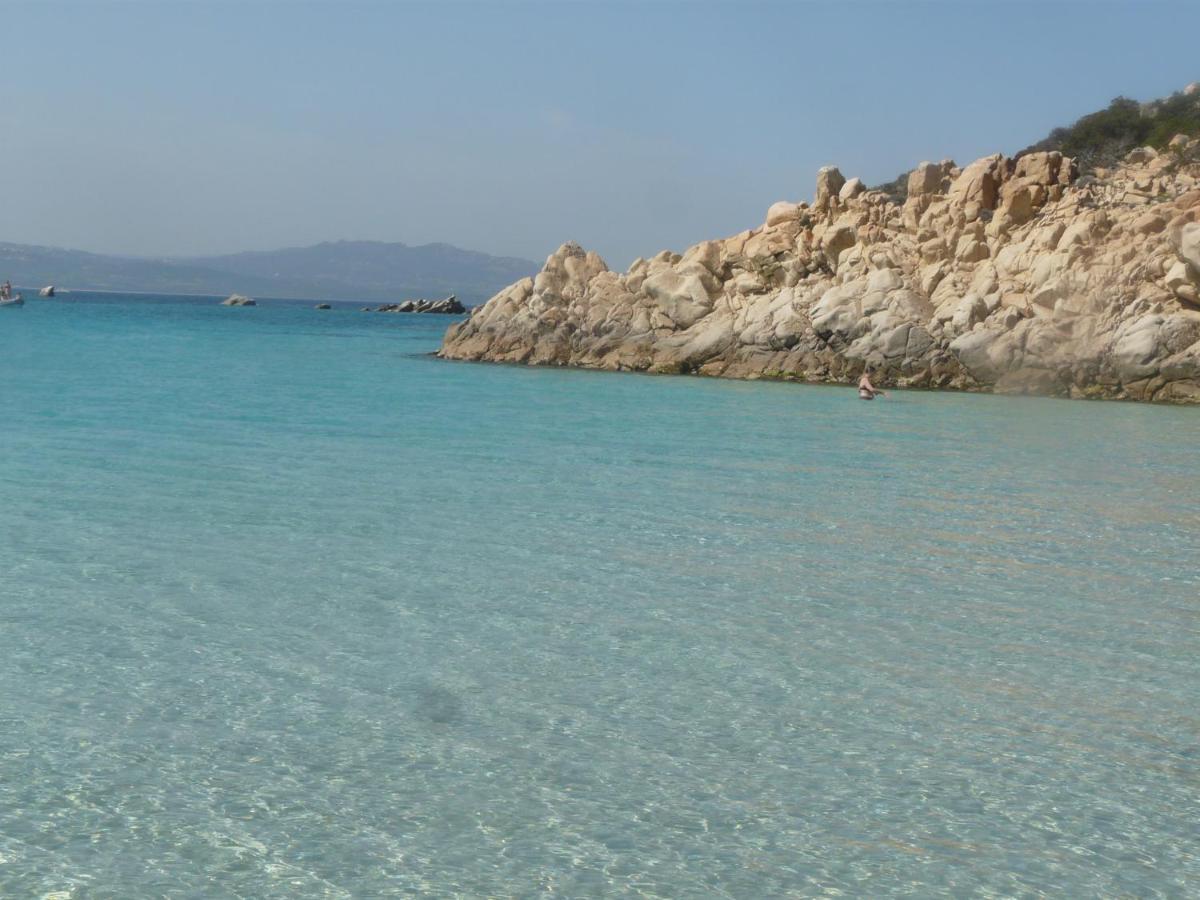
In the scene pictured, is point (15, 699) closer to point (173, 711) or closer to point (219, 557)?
point (173, 711)

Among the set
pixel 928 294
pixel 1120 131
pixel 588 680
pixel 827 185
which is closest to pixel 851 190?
pixel 827 185

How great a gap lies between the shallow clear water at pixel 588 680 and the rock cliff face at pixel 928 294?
2134 centimetres

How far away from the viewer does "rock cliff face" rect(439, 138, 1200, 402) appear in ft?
126

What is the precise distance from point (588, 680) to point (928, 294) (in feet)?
124

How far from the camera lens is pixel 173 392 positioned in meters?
31.2

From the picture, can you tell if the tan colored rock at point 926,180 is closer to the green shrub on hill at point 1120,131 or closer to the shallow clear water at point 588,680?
the green shrub on hill at point 1120,131

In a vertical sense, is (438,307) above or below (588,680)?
above

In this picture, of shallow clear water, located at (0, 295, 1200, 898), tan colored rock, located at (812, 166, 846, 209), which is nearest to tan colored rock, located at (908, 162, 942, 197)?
tan colored rock, located at (812, 166, 846, 209)

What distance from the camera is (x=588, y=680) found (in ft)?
26.7

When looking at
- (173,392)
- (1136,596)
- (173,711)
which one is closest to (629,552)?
(1136,596)

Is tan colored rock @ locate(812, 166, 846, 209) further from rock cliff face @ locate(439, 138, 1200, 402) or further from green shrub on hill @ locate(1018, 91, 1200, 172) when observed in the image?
green shrub on hill @ locate(1018, 91, 1200, 172)

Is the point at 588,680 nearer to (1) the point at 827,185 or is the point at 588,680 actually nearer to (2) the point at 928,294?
(2) the point at 928,294

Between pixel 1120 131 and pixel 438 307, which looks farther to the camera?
pixel 438 307

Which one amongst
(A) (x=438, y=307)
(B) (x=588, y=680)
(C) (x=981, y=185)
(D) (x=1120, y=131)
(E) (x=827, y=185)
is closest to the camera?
(B) (x=588, y=680)
